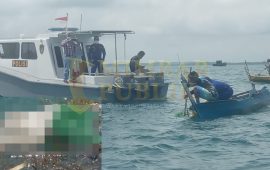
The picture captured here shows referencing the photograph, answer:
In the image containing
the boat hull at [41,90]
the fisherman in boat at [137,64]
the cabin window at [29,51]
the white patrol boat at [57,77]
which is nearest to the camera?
the boat hull at [41,90]

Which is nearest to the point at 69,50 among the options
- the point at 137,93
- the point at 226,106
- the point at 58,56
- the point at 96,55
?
the point at 58,56

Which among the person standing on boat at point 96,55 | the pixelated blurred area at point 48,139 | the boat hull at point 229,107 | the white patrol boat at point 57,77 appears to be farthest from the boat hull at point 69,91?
the pixelated blurred area at point 48,139

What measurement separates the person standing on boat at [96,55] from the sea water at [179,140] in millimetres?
2393

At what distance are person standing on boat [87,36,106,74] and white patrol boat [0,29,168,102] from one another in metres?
0.27

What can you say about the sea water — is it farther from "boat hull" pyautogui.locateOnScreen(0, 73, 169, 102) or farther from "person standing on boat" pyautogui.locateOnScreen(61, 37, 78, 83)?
"person standing on boat" pyautogui.locateOnScreen(61, 37, 78, 83)

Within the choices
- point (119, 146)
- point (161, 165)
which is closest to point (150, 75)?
point (119, 146)

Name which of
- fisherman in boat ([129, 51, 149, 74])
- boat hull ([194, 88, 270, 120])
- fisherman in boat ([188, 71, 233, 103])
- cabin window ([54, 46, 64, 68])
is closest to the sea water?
boat hull ([194, 88, 270, 120])

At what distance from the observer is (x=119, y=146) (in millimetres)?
11109

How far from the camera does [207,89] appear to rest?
52.7ft

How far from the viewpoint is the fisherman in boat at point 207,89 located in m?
15.8

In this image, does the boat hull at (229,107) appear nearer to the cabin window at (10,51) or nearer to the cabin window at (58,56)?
the cabin window at (58,56)

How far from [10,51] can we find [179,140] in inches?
438

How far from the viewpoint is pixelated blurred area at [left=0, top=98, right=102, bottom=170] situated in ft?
18.7

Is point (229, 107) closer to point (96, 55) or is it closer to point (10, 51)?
point (96, 55)
